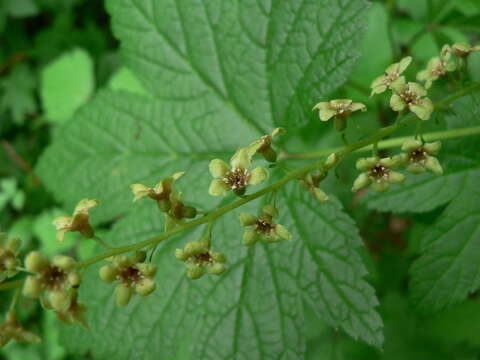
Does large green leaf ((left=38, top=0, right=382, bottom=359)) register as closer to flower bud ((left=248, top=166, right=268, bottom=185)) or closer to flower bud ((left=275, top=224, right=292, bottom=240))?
flower bud ((left=275, top=224, right=292, bottom=240))

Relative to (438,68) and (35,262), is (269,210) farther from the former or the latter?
(438,68)

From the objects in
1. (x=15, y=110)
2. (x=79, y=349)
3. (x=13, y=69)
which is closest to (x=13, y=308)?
(x=79, y=349)

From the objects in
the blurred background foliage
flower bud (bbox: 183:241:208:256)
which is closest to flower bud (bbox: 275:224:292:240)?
flower bud (bbox: 183:241:208:256)

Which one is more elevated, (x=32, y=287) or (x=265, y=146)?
(x=265, y=146)

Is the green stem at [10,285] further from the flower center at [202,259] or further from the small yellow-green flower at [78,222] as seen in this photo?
the flower center at [202,259]

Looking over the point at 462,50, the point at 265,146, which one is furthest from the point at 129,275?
the point at 462,50
